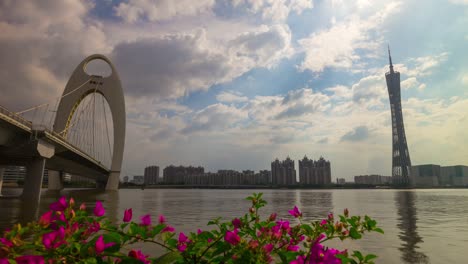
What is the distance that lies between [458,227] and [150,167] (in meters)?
192

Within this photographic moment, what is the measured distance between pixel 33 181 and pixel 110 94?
115ft

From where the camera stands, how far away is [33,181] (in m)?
31.8

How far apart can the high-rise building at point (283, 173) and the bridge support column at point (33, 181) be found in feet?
515

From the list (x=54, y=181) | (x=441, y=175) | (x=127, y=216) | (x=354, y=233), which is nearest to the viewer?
(x=127, y=216)

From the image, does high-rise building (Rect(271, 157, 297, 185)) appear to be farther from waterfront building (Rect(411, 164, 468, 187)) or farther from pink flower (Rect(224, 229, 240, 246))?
pink flower (Rect(224, 229, 240, 246))

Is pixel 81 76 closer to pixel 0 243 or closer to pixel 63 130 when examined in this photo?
pixel 63 130

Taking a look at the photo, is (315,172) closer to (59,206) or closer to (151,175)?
→ (151,175)

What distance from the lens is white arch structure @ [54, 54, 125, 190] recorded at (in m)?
60.3

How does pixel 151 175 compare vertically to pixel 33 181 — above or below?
above

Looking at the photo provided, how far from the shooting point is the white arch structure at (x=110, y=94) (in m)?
60.3

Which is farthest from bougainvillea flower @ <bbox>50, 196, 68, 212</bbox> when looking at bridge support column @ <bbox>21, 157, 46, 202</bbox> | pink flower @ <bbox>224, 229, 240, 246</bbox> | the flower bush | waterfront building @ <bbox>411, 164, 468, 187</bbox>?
waterfront building @ <bbox>411, 164, 468, 187</bbox>

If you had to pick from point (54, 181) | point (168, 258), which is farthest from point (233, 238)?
point (54, 181)

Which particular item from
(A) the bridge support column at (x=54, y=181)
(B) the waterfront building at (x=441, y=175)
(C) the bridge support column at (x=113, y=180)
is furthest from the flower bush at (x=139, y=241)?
(B) the waterfront building at (x=441, y=175)

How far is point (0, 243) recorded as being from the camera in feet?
5.41
